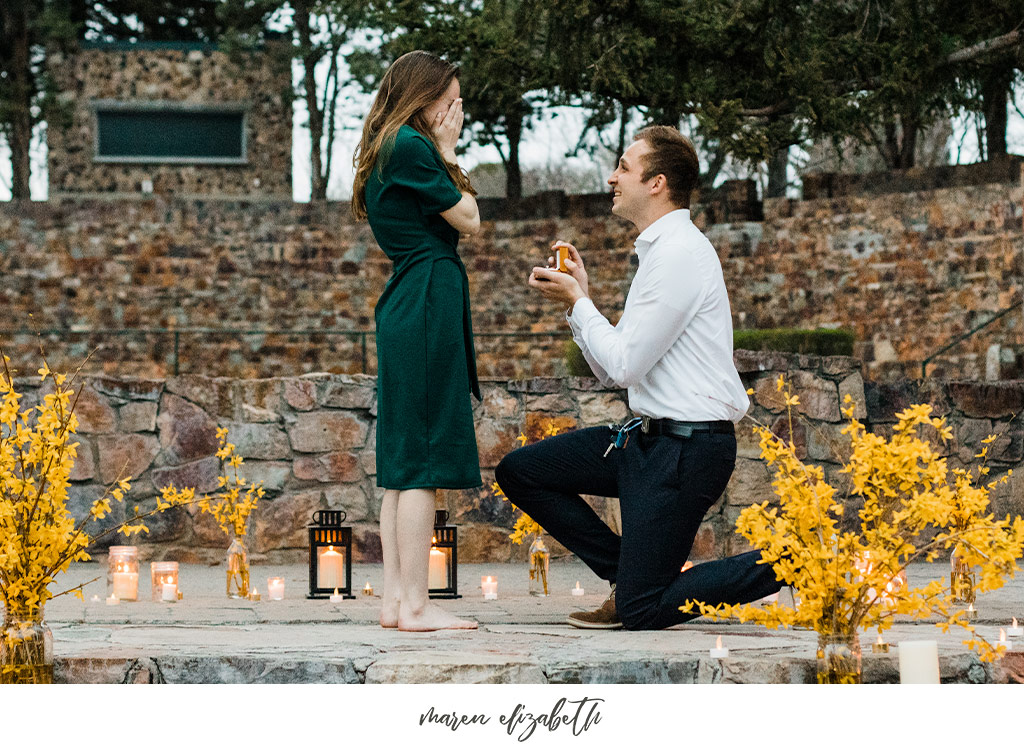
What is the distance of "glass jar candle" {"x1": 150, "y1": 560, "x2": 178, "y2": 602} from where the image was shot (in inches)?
146

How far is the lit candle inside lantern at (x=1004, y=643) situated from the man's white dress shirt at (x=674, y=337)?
2.52 feet

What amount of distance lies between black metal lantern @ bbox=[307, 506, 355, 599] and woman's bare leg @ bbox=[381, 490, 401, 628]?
2.41 ft

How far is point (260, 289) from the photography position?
13.2 metres

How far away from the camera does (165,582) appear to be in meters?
3.74

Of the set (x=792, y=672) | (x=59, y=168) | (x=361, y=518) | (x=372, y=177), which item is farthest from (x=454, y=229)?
(x=59, y=168)

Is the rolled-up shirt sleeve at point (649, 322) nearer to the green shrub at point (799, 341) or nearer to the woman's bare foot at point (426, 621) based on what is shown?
the woman's bare foot at point (426, 621)

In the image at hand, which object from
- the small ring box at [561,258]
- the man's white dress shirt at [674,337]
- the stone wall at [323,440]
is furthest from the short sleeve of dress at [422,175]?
the stone wall at [323,440]

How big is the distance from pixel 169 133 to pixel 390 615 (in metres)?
14.6

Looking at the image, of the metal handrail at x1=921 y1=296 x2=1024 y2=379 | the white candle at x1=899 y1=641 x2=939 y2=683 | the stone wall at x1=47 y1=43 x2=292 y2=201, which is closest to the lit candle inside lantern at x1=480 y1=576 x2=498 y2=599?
the white candle at x1=899 y1=641 x2=939 y2=683

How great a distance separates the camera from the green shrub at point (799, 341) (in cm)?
1022

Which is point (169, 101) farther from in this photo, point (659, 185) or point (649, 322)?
point (649, 322)

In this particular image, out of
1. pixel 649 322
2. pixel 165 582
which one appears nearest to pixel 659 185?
pixel 649 322
